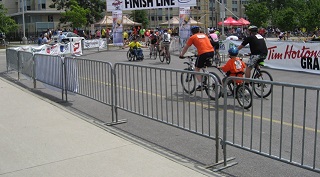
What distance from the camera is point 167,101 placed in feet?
21.9

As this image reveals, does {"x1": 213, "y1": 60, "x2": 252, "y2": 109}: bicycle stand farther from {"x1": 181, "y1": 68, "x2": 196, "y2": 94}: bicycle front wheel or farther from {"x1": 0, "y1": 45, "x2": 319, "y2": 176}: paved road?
{"x1": 0, "y1": 45, "x2": 319, "y2": 176}: paved road

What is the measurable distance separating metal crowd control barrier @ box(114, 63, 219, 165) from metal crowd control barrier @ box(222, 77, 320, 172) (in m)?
0.52

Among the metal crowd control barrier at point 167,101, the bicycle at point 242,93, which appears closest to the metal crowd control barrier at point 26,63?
the metal crowd control barrier at point 167,101

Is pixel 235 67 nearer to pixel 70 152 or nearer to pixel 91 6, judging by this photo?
pixel 70 152

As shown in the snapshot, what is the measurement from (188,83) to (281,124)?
6.50 feet

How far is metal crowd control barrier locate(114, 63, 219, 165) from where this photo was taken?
621 centimetres

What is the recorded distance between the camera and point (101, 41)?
32750 millimetres

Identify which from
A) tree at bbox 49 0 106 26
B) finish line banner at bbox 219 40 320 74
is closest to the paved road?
finish line banner at bbox 219 40 320 74

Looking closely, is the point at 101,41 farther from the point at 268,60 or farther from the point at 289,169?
the point at 289,169

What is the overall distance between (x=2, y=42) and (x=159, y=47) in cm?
3186

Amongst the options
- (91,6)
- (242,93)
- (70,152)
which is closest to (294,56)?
(242,93)

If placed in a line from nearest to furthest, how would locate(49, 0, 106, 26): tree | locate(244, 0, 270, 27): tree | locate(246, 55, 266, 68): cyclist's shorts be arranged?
locate(246, 55, 266, 68): cyclist's shorts → locate(244, 0, 270, 27): tree → locate(49, 0, 106, 26): tree

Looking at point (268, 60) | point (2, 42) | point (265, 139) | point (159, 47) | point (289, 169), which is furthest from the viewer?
point (2, 42)

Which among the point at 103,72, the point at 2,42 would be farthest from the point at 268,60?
the point at 2,42
